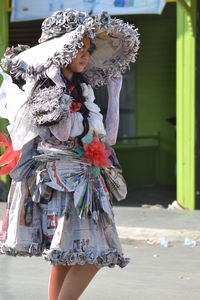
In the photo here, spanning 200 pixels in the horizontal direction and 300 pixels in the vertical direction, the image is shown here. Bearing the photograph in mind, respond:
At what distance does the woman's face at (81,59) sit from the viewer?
4.17 metres

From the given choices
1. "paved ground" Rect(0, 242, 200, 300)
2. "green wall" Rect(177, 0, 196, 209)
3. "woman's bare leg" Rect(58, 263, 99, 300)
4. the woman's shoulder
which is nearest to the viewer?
the woman's shoulder

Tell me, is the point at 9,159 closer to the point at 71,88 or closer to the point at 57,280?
the point at 71,88

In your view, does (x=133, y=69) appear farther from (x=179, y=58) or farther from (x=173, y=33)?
(x=179, y=58)

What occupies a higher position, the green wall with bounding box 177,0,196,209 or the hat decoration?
the hat decoration

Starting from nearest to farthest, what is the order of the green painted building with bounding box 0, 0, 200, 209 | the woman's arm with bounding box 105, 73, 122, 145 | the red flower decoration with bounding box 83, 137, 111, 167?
the red flower decoration with bounding box 83, 137, 111, 167
the woman's arm with bounding box 105, 73, 122, 145
the green painted building with bounding box 0, 0, 200, 209

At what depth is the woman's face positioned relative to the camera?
4.17 m

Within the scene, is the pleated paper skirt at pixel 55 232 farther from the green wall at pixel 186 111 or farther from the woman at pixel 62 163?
the green wall at pixel 186 111

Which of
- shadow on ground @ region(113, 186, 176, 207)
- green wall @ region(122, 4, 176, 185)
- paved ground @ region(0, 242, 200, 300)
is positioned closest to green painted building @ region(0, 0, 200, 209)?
green wall @ region(122, 4, 176, 185)

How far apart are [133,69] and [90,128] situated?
9505 mm

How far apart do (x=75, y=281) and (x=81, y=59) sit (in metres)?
1.31

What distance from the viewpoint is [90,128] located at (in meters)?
4.14

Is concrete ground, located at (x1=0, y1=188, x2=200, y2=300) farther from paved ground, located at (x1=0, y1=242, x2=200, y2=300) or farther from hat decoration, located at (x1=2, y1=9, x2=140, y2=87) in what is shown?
hat decoration, located at (x1=2, y1=9, x2=140, y2=87)

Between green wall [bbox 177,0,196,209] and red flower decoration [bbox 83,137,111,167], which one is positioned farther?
green wall [bbox 177,0,196,209]

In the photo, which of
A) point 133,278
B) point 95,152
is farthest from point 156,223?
point 95,152
